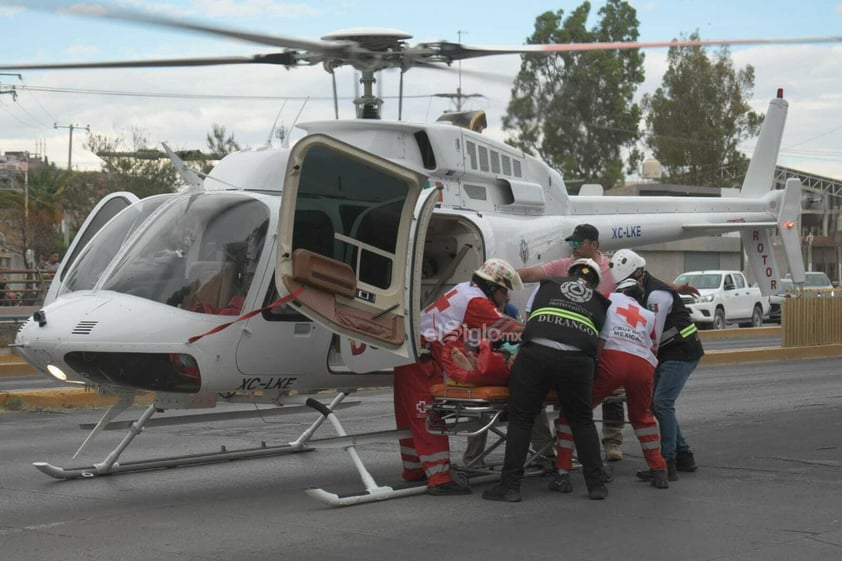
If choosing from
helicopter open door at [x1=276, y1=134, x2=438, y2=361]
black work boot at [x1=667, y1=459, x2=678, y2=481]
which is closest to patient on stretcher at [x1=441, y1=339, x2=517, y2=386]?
helicopter open door at [x1=276, y1=134, x2=438, y2=361]

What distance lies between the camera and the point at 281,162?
385 inches

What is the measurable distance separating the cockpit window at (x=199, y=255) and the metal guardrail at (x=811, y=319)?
17.4m

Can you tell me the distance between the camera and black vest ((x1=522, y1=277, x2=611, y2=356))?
8438 mm

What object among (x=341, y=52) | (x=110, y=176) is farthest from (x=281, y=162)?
(x=110, y=176)

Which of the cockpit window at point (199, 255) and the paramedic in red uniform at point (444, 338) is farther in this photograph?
the paramedic in red uniform at point (444, 338)

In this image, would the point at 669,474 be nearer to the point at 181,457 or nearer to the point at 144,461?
the point at 181,457

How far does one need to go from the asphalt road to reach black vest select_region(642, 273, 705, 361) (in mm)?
1032

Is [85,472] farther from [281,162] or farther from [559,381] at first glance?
[559,381]

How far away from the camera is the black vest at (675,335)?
9727 mm

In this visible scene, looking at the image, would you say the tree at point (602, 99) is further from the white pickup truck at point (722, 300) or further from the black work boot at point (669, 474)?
the black work boot at point (669, 474)

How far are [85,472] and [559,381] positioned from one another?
416 centimetres

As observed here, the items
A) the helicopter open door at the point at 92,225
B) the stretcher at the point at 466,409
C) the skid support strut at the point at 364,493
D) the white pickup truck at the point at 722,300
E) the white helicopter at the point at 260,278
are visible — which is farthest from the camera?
the white pickup truck at the point at 722,300

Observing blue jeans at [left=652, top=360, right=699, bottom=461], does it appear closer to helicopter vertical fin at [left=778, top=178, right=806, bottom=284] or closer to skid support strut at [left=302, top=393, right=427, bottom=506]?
skid support strut at [left=302, top=393, right=427, bottom=506]

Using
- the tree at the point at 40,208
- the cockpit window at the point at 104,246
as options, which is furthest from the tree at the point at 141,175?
the cockpit window at the point at 104,246
